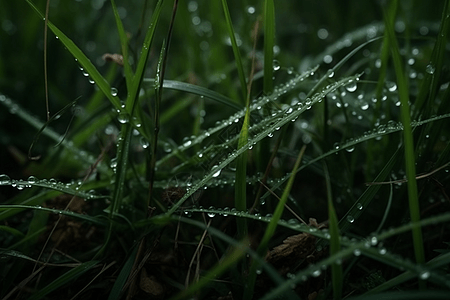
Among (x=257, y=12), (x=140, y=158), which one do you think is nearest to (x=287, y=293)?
(x=140, y=158)

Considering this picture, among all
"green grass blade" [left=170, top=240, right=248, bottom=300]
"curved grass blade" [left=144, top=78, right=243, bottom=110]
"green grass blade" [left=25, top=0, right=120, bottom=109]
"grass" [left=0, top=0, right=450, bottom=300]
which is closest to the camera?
"green grass blade" [left=170, top=240, right=248, bottom=300]

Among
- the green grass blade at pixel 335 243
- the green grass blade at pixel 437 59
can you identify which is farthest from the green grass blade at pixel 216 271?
the green grass blade at pixel 437 59

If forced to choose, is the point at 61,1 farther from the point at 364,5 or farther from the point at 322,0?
the point at 364,5

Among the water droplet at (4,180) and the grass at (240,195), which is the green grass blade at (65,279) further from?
the water droplet at (4,180)

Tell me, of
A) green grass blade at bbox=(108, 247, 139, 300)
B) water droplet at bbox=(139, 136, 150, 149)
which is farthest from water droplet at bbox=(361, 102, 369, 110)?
green grass blade at bbox=(108, 247, 139, 300)

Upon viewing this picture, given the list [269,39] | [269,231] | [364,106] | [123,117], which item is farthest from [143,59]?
[364,106]

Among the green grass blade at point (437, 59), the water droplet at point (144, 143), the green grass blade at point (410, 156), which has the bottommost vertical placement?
the green grass blade at point (410, 156)

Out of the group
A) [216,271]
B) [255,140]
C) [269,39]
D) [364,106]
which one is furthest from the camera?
[364,106]

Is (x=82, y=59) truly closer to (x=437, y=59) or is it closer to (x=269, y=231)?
(x=269, y=231)

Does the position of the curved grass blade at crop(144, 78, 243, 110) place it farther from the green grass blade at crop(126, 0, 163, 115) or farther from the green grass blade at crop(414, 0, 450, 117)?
the green grass blade at crop(414, 0, 450, 117)
